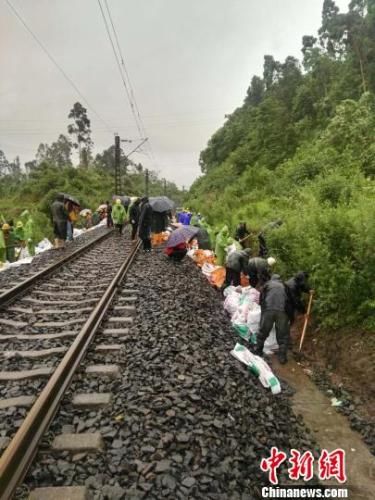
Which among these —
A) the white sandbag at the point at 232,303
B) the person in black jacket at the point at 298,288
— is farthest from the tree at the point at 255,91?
the person in black jacket at the point at 298,288

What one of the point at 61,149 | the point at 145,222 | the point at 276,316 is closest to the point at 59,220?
the point at 145,222

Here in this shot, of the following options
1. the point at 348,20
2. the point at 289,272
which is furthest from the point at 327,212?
the point at 348,20

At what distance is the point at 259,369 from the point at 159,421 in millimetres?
2091

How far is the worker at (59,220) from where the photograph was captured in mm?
12703

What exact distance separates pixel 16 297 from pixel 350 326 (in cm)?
596

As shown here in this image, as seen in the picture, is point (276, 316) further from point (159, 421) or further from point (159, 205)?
point (159, 205)

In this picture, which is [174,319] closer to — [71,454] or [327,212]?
[71,454]

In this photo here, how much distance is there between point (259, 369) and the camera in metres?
5.15

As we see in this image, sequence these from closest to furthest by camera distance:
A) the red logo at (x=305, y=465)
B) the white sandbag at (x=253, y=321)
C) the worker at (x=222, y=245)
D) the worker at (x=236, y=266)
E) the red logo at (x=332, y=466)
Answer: the red logo at (x=305, y=465), the red logo at (x=332, y=466), the white sandbag at (x=253, y=321), the worker at (x=236, y=266), the worker at (x=222, y=245)

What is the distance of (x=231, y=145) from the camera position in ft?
169

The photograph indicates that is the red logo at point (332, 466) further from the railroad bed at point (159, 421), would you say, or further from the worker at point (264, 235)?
the worker at point (264, 235)

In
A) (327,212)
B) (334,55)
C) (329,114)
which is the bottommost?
(327,212)

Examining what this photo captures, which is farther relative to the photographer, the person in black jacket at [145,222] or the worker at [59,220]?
the worker at [59,220]

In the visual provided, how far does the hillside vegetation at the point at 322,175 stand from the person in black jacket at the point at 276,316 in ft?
2.63
